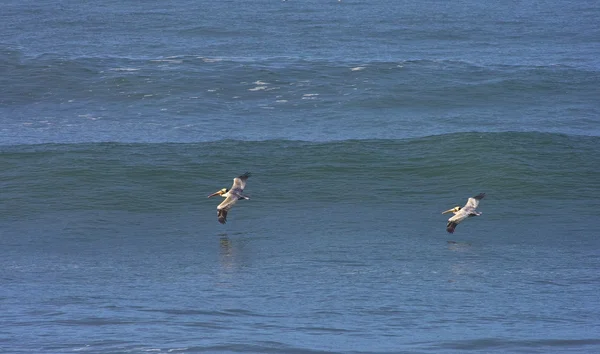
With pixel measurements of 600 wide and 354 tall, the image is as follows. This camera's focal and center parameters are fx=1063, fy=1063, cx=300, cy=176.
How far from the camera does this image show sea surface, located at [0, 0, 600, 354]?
67.3ft

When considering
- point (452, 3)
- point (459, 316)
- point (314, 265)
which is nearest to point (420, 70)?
point (452, 3)

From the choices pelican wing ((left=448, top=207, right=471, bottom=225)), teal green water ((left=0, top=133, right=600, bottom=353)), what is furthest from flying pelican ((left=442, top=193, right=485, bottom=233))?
teal green water ((left=0, top=133, right=600, bottom=353))

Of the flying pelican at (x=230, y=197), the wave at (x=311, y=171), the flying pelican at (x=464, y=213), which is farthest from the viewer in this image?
the wave at (x=311, y=171)

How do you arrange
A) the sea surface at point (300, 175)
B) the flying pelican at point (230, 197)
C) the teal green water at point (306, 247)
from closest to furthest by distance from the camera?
the teal green water at point (306, 247)
the sea surface at point (300, 175)
the flying pelican at point (230, 197)

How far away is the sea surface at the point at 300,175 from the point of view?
20500 mm

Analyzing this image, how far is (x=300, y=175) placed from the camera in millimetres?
35062

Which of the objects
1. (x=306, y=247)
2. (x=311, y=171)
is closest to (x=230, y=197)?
(x=306, y=247)

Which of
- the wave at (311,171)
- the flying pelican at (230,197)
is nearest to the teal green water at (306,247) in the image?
the wave at (311,171)

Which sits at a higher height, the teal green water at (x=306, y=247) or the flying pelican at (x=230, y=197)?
the flying pelican at (x=230, y=197)

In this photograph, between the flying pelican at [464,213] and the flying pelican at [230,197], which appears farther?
the flying pelican at [230,197]

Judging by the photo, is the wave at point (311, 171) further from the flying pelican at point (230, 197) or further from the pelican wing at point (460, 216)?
the pelican wing at point (460, 216)

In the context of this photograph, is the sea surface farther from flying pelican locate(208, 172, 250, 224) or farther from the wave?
flying pelican locate(208, 172, 250, 224)

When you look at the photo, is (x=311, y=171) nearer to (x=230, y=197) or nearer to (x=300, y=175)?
(x=300, y=175)

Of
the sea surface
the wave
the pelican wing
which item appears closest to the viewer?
the sea surface
